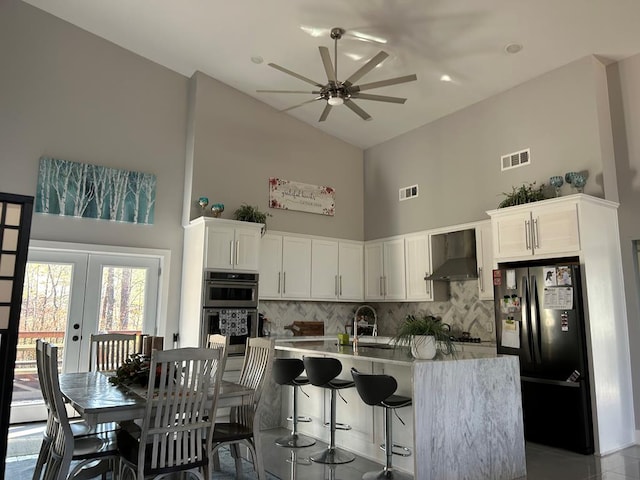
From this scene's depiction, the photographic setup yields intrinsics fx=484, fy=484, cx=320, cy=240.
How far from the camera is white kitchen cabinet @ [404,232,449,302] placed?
258 inches

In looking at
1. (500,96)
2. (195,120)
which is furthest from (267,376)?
(500,96)

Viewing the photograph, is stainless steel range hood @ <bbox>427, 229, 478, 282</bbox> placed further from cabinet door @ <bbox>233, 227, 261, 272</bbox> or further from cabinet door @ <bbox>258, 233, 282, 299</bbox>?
cabinet door @ <bbox>233, 227, 261, 272</bbox>

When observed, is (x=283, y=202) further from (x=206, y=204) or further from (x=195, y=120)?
(x=195, y=120)

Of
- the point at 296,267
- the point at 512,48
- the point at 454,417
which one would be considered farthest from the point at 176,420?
the point at 512,48

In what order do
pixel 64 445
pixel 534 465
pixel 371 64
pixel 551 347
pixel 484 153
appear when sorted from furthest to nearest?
1. pixel 484 153
2. pixel 551 347
3. pixel 371 64
4. pixel 534 465
5. pixel 64 445

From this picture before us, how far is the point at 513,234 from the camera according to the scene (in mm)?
5238

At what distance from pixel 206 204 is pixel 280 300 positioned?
1730mm

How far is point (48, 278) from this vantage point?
571 cm

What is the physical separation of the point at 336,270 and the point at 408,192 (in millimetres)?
1601

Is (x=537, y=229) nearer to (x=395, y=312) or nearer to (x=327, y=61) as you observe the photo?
(x=327, y=61)

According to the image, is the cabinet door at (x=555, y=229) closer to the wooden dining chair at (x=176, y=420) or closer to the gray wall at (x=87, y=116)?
the wooden dining chair at (x=176, y=420)

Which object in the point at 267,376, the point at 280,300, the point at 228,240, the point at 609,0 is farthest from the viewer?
the point at 280,300

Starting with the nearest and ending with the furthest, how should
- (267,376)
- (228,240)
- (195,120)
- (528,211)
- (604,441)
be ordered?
1. (267,376)
2. (604,441)
3. (528,211)
4. (228,240)
5. (195,120)

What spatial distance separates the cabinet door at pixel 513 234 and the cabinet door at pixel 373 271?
2297 mm
